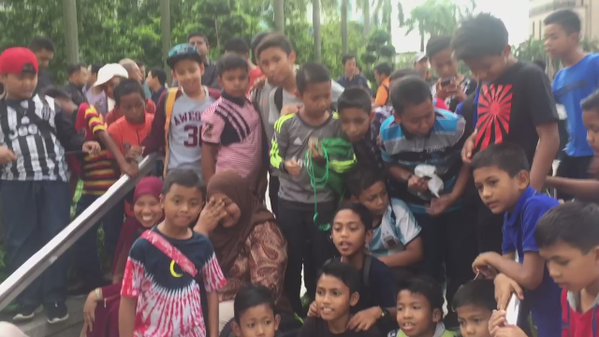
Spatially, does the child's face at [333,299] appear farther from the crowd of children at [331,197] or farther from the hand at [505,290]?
the hand at [505,290]

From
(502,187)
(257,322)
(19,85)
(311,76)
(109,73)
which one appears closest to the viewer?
(502,187)

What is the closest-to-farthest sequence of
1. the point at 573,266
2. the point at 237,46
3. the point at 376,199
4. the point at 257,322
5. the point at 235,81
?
the point at 573,266, the point at 257,322, the point at 376,199, the point at 235,81, the point at 237,46

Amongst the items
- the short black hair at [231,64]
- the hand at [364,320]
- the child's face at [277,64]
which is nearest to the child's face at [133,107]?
the short black hair at [231,64]

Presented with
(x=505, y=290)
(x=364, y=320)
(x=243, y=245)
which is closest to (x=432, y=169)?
(x=364, y=320)

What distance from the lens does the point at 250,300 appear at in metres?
3.48

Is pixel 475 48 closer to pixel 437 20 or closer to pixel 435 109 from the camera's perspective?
pixel 435 109

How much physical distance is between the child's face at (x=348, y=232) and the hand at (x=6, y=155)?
2213 mm

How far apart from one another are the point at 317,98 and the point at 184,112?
1.05 m

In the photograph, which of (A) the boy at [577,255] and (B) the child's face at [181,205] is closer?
(A) the boy at [577,255]

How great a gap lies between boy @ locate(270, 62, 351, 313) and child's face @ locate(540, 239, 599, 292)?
1745 millimetres

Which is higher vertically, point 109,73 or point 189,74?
point 109,73

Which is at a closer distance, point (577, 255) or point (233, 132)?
point (577, 255)

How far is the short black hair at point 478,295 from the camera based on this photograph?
305 cm

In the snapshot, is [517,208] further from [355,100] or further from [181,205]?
[181,205]
